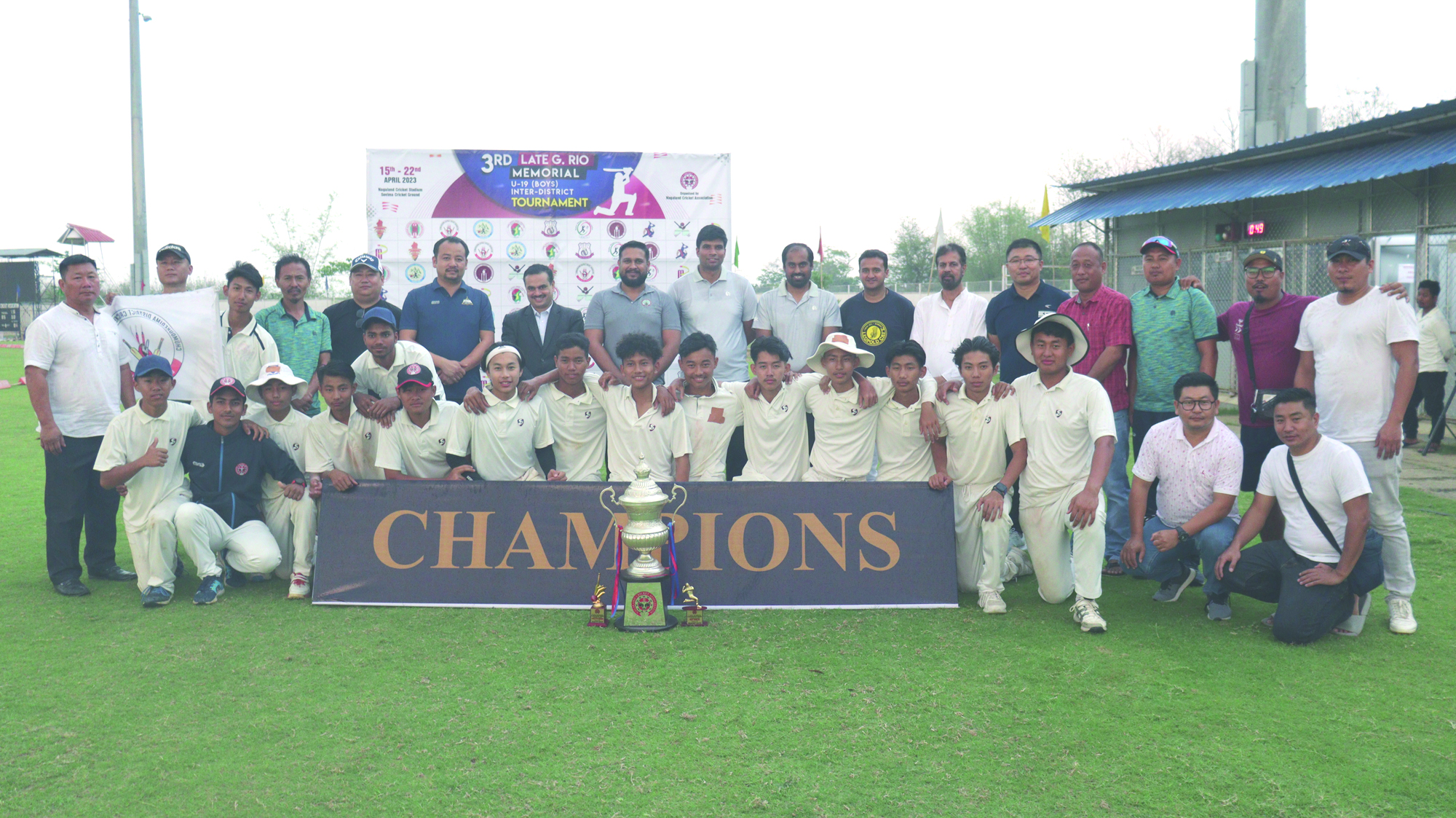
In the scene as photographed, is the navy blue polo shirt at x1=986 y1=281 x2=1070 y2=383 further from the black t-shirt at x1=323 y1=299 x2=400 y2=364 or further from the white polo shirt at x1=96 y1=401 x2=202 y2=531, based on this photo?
the white polo shirt at x1=96 y1=401 x2=202 y2=531

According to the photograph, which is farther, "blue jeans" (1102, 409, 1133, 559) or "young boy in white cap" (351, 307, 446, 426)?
"blue jeans" (1102, 409, 1133, 559)

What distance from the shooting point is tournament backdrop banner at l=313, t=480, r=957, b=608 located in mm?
5160

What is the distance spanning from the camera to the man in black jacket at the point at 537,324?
6871 millimetres

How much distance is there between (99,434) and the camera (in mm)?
5684

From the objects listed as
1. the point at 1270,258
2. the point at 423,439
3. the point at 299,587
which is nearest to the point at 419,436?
the point at 423,439

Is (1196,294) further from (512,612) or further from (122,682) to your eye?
(122,682)

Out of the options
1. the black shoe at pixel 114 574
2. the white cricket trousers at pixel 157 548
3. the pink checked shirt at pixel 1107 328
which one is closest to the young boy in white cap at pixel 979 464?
the pink checked shirt at pixel 1107 328

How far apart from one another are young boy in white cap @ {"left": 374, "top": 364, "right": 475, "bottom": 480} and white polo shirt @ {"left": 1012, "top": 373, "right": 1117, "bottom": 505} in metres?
3.22

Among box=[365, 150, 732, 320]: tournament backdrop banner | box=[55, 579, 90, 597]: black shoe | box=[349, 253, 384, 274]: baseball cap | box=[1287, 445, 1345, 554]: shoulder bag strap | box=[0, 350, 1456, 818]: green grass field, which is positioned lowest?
box=[0, 350, 1456, 818]: green grass field

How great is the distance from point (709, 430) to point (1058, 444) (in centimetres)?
200

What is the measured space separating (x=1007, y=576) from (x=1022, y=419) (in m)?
1.01

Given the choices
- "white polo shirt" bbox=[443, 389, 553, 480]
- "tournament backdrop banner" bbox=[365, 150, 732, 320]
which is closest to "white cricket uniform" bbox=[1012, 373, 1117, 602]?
"white polo shirt" bbox=[443, 389, 553, 480]

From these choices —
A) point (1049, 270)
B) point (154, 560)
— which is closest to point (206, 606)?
point (154, 560)

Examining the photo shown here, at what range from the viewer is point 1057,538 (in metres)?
5.16
